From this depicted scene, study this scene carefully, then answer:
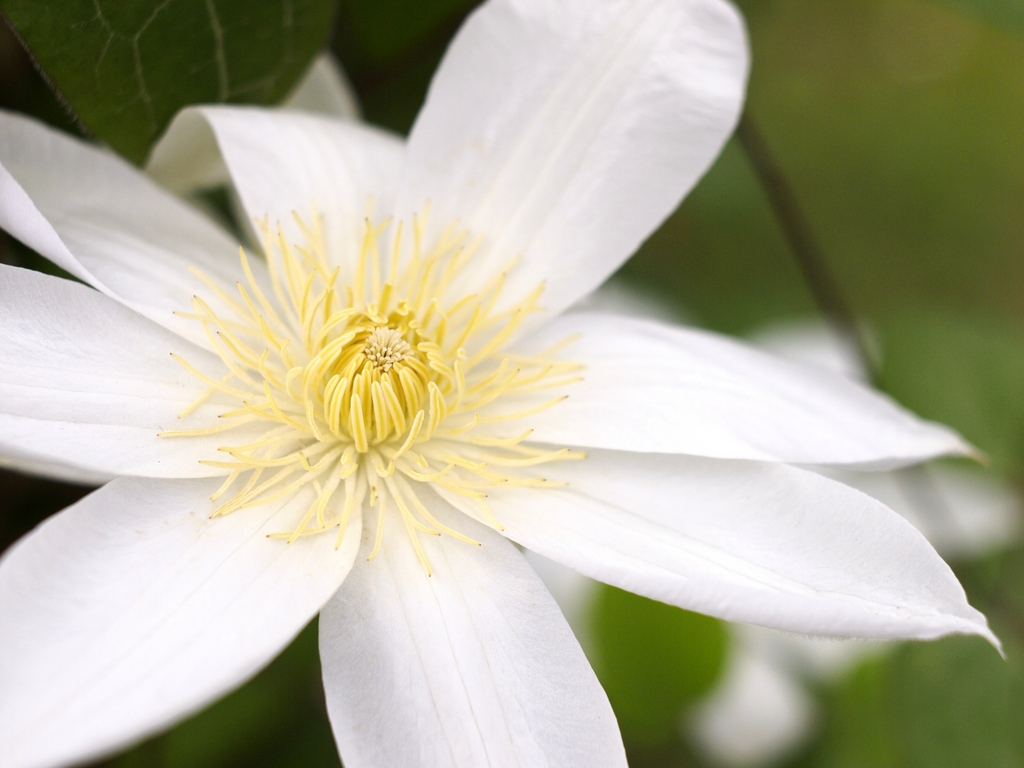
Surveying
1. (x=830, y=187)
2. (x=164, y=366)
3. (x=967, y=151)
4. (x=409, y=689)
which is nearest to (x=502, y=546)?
(x=409, y=689)

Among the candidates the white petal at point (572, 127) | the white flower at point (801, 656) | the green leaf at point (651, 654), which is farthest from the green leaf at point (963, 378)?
the white petal at point (572, 127)

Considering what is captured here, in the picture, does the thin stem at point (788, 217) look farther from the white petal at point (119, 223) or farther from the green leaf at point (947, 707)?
the white petal at point (119, 223)

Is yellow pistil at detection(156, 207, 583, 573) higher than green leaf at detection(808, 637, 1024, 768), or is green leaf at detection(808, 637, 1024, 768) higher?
yellow pistil at detection(156, 207, 583, 573)

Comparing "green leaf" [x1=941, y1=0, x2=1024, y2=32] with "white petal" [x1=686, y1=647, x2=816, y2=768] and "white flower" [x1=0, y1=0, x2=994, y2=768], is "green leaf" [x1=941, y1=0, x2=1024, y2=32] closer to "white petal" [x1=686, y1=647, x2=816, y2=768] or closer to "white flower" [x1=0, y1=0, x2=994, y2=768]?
"white flower" [x1=0, y1=0, x2=994, y2=768]

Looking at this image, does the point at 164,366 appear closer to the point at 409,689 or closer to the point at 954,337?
the point at 409,689

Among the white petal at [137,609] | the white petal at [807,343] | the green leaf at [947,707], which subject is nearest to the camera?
the white petal at [137,609]

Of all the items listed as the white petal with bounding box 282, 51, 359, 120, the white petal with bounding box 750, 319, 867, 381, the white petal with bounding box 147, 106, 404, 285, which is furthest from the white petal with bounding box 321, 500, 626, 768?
the white petal with bounding box 750, 319, 867, 381

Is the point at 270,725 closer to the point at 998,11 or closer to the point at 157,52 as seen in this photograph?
the point at 157,52
